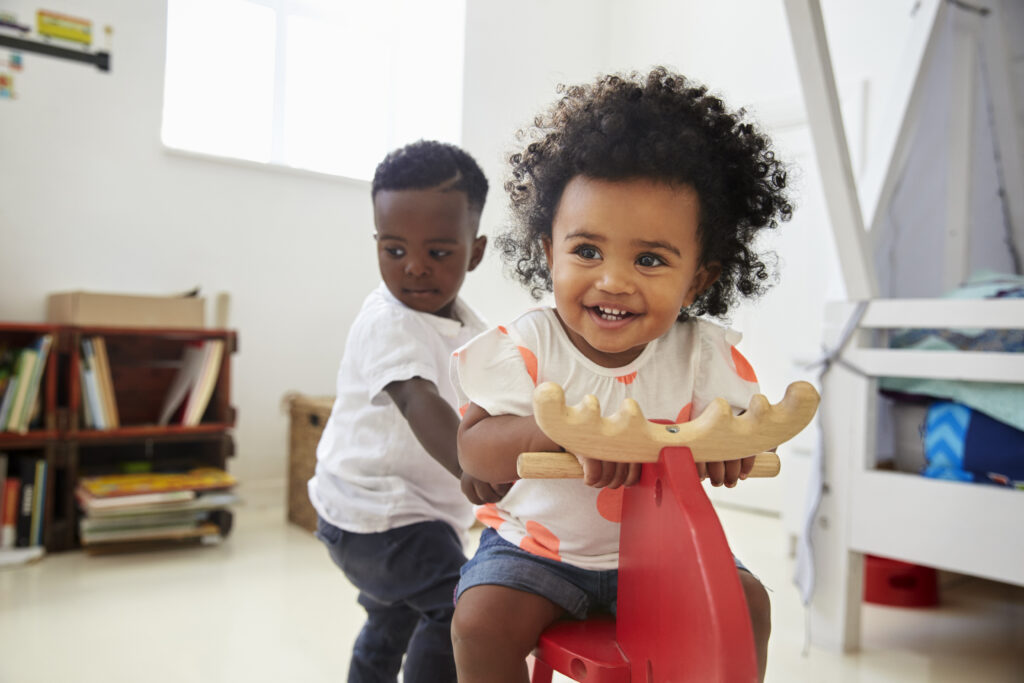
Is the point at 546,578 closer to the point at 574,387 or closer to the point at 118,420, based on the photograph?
the point at 574,387

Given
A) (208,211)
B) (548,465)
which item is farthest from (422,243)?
(208,211)

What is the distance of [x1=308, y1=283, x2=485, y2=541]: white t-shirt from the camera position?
0.96 meters

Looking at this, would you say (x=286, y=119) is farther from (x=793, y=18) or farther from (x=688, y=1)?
(x=793, y=18)

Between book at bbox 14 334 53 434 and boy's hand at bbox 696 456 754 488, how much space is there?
2.25 metres

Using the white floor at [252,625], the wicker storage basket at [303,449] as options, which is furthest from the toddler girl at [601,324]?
the wicker storage basket at [303,449]

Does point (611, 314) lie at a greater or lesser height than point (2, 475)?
greater

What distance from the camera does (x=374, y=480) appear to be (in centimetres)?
98

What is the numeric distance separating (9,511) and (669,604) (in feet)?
7.57

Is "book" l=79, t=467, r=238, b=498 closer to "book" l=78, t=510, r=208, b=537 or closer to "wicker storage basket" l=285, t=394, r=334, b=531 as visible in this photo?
"book" l=78, t=510, r=208, b=537

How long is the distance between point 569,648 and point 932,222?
1.90 m

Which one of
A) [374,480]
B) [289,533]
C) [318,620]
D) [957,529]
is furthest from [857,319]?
[289,533]

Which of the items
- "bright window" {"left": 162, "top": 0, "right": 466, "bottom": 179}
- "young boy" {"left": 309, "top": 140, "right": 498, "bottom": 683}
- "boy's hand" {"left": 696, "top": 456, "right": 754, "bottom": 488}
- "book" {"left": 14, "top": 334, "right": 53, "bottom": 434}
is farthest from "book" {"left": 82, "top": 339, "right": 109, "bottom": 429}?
"boy's hand" {"left": 696, "top": 456, "right": 754, "bottom": 488}

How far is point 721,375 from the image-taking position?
770 millimetres

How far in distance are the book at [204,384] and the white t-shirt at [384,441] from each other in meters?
1.73
